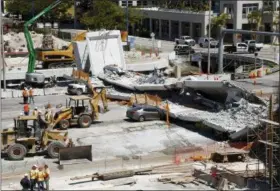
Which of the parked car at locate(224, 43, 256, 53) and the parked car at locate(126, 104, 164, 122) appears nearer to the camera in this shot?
the parked car at locate(126, 104, 164, 122)

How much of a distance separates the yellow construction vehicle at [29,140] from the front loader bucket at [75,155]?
0.60 m

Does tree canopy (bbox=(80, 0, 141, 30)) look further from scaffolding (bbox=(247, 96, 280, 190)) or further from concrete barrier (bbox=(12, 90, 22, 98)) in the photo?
scaffolding (bbox=(247, 96, 280, 190))

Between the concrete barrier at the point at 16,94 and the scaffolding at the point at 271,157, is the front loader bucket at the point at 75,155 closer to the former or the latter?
the scaffolding at the point at 271,157

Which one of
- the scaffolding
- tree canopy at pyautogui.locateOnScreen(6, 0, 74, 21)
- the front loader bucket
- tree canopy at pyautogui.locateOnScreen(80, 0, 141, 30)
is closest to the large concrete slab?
the front loader bucket

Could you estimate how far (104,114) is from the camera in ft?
124

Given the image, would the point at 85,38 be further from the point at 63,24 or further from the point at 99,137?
the point at 63,24

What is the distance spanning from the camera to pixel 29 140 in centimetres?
2633

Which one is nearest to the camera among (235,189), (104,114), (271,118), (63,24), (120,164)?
(235,189)

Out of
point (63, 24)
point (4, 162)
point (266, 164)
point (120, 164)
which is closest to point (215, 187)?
point (266, 164)

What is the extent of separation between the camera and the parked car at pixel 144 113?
116 ft

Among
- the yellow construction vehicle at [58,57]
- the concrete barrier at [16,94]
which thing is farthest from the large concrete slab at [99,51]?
the concrete barrier at [16,94]

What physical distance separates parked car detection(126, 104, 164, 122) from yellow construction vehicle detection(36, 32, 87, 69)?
20.8 m

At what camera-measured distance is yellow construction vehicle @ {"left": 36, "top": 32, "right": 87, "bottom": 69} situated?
5509 cm

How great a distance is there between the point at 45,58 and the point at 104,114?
19.4 metres
